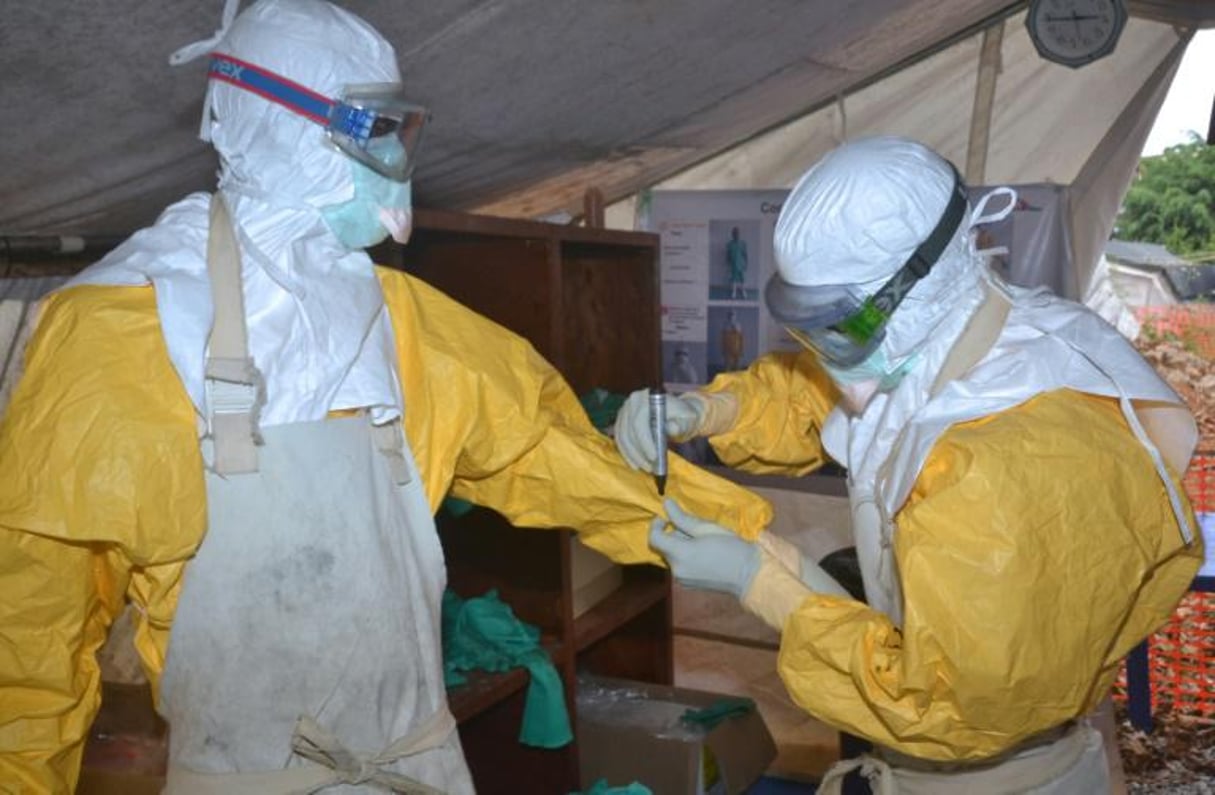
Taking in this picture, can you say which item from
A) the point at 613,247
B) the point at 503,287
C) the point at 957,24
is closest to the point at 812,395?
the point at 503,287

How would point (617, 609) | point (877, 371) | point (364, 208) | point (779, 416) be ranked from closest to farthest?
point (364, 208) → point (877, 371) → point (779, 416) → point (617, 609)

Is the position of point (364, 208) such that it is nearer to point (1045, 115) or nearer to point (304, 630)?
point (304, 630)

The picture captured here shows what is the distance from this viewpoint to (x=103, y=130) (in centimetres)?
153

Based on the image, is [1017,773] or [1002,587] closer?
[1002,587]

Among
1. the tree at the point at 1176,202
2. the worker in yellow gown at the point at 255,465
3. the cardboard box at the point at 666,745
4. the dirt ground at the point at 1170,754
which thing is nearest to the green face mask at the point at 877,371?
the worker in yellow gown at the point at 255,465

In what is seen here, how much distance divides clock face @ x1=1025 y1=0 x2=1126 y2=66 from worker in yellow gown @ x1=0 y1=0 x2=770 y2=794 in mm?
2296

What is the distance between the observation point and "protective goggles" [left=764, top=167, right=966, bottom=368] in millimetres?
1402

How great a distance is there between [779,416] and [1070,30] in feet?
5.93

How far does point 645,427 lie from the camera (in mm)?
1709

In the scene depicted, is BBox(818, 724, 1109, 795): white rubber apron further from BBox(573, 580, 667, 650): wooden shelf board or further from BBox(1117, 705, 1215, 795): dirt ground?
BBox(1117, 705, 1215, 795): dirt ground

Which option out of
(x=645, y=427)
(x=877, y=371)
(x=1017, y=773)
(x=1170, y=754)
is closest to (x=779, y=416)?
(x=645, y=427)

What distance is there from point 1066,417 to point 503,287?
1188 mm

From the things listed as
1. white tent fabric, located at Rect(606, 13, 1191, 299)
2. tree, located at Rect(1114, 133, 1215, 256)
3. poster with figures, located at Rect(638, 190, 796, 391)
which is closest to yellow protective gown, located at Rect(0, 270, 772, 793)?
poster with figures, located at Rect(638, 190, 796, 391)

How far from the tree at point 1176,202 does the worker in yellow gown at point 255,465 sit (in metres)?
6.15
